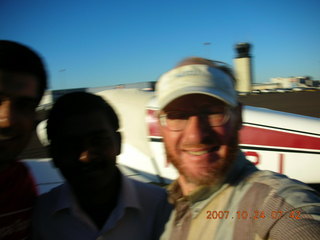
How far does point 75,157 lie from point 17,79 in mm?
565

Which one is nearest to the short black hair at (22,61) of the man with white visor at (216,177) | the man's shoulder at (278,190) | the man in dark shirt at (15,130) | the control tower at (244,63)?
the man in dark shirt at (15,130)

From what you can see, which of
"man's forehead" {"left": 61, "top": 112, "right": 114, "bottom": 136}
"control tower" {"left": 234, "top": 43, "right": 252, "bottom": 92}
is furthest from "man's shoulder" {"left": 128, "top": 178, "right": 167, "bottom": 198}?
"control tower" {"left": 234, "top": 43, "right": 252, "bottom": 92}

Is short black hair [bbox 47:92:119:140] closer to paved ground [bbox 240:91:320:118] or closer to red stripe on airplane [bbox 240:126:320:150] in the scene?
red stripe on airplane [bbox 240:126:320:150]

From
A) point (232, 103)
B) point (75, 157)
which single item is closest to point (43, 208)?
point (75, 157)

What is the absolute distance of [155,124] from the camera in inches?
135

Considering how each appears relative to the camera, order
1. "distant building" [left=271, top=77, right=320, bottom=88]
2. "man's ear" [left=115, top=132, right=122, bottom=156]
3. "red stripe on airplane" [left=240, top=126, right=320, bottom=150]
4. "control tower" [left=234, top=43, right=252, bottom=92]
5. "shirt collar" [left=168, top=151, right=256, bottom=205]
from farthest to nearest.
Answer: "distant building" [left=271, top=77, right=320, bottom=88], "control tower" [left=234, top=43, right=252, bottom=92], "red stripe on airplane" [left=240, top=126, right=320, bottom=150], "man's ear" [left=115, top=132, right=122, bottom=156], "shirt collar" [left=168, top=151, right=256, bottom=205]

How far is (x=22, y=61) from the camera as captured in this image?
149 cm

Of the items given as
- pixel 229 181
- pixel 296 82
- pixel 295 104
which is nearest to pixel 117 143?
pixel 229 181

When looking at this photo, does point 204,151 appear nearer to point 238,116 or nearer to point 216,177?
point 216,177

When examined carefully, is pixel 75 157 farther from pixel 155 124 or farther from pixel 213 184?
pixel 155 124

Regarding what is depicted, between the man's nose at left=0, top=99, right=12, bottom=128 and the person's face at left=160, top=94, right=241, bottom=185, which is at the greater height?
the man's nose at left=0, top=99, right=12, bottom=128

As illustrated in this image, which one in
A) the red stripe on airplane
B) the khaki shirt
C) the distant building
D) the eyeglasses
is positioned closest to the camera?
the khaki shirt

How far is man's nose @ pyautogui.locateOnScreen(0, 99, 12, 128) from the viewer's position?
131 centimetres

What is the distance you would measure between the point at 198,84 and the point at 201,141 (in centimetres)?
30
